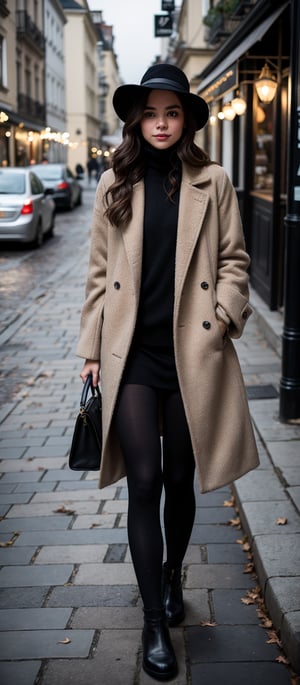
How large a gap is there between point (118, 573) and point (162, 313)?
1.37 m

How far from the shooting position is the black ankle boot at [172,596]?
10.6 feet

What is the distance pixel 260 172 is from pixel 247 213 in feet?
2.20

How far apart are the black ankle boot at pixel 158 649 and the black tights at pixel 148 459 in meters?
0.05

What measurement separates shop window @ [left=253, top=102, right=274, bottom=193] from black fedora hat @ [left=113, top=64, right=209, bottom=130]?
8509 mm

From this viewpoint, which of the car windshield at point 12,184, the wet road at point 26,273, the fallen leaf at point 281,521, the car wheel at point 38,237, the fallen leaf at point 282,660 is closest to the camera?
the fallen leaf at point 282,660

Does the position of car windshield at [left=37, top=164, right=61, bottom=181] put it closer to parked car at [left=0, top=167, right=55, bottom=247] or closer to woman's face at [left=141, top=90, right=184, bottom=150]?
parked car at [left=0, top=167, right=55, bottom=247]

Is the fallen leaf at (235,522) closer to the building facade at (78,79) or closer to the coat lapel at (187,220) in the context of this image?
the coat lapel at (187,220)

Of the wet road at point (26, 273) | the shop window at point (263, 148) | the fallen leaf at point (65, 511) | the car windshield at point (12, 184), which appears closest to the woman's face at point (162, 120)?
the fallen leaf at point (65, 511)

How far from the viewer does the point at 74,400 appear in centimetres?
657

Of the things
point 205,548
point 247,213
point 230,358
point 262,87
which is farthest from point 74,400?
point 247,213

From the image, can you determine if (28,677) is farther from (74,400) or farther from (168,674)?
(74,400)

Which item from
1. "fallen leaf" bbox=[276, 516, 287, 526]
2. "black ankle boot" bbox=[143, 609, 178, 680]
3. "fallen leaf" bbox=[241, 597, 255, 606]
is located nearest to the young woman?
"black ankle boot" bbox=[143, 609, 178, 680]

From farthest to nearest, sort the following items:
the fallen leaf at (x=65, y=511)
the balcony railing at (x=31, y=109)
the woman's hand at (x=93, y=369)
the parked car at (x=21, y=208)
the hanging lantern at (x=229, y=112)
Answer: the balcony railing at (x=31, y=109) < the parked car at (x=21, y=208) < the hanging lantern at (x=229, y=112) < the fallen leaf at (x=65, y=511) < the woman's hand at (x=93, y=369)

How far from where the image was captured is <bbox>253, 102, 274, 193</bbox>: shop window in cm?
1144
